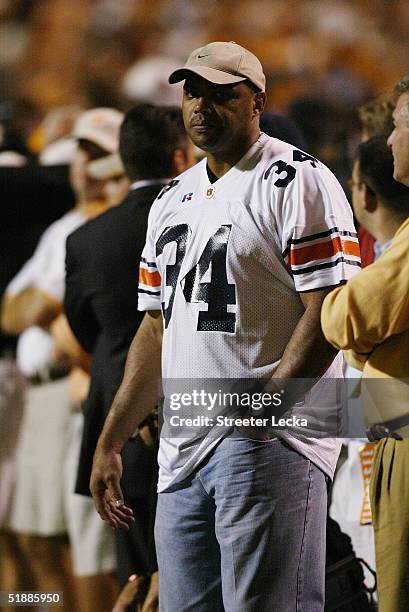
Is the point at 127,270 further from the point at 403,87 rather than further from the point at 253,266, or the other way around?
the point at 403,87

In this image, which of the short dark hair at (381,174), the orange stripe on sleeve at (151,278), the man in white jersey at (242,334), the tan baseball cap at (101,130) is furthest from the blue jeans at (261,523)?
the tan baseball cap at (101,130)

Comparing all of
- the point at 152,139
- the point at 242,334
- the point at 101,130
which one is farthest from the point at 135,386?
the point at 101,130

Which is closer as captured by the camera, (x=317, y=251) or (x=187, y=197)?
(x=317, y=251)

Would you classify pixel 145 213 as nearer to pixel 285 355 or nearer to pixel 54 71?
pixel 285 355

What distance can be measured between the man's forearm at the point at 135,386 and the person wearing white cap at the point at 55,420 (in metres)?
1.52

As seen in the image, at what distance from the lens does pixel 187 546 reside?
108 inches

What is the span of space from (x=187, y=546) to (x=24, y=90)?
13.6ft

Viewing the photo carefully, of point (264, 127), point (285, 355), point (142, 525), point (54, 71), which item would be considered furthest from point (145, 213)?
point (54, 71)

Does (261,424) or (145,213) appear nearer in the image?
(261,424)

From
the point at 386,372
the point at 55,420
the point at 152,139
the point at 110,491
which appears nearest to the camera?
the point at 386,372

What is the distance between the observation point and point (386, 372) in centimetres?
253

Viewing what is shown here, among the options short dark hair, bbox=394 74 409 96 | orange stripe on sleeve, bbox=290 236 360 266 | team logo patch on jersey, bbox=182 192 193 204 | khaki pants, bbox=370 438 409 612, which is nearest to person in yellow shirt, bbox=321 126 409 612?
khaki pants, bbox=370 438 409 612

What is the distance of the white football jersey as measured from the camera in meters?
2.64

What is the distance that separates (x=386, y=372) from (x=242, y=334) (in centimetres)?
33
